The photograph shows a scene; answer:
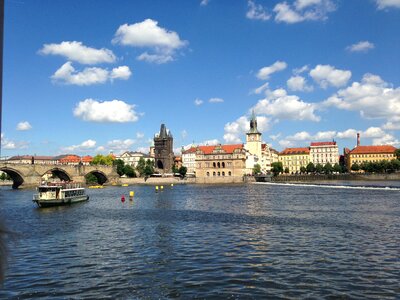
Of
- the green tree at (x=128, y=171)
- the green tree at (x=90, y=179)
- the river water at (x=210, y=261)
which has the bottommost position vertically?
the river water at (x=210, y=261)

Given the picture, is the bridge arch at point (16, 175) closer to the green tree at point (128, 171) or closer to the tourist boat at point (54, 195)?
the tourist boat at point (54, 195)

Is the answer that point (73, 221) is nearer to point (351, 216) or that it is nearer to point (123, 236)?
point (123, 236)

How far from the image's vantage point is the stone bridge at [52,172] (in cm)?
10638

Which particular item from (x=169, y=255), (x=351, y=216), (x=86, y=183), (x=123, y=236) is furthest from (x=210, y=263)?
(x=86, y=183)

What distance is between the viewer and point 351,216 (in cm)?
3759

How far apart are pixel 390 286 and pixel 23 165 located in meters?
106

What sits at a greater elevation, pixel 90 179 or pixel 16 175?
pixel 16 175

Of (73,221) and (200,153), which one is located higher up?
(200,153)

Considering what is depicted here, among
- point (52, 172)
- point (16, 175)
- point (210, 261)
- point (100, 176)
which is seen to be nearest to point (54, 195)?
point (210, 261)

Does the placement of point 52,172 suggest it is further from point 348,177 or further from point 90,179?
point 348,177

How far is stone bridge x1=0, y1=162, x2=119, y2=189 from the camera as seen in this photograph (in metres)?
106

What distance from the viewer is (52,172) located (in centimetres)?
12556

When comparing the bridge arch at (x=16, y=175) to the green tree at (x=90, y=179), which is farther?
the green tree at (x=90, y=179)

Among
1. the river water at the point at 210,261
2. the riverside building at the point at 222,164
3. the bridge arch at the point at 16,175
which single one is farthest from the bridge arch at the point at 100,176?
the river water at the point at 210,261
